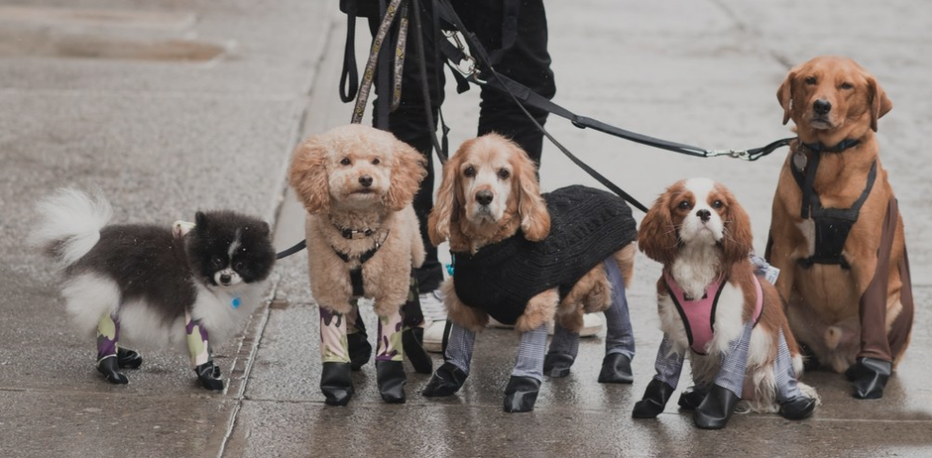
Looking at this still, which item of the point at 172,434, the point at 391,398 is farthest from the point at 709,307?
the point at 172,434

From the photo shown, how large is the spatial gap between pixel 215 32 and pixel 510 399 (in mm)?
8626

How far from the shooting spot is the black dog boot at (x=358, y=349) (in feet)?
16.4

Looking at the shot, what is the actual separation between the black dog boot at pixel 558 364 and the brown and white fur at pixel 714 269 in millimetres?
572

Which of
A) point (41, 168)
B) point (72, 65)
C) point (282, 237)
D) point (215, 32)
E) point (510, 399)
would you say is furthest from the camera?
point (215, 32)

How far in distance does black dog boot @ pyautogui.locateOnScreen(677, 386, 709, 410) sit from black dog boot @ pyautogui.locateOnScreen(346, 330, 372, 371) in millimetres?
1255

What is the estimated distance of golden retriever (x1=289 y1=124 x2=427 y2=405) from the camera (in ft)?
14.2

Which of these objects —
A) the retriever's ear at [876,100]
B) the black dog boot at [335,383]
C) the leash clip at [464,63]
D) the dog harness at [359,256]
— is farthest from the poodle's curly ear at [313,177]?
the retriever's ear at [876,100]

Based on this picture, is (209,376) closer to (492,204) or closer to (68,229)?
(68,229)

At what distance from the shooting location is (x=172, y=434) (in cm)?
432

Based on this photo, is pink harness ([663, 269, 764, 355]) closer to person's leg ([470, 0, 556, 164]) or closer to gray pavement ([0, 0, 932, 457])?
gray pavement ([0, 0, 932, 457])

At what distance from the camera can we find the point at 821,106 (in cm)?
469

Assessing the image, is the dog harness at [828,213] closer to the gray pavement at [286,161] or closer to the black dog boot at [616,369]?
the gray pavement at [286,161]

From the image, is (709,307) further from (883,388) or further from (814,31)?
(814,31)

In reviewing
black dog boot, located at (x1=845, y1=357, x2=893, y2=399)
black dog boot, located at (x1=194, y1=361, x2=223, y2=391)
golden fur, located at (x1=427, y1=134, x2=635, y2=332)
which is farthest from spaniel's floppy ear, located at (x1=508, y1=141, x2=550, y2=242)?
black dog boot, located at (x1=845, y1=357, x2=893, y2=399)
